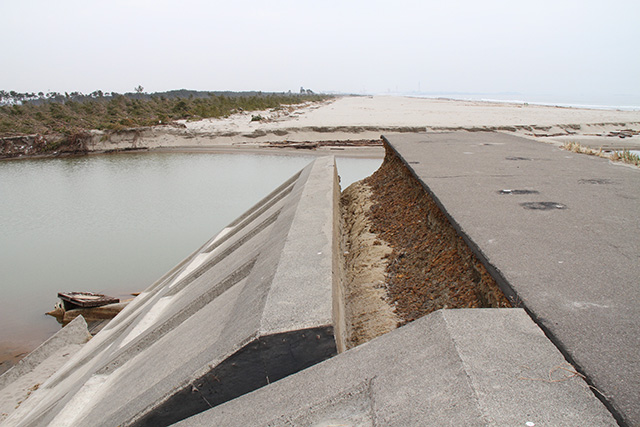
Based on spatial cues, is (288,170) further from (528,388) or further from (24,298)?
(528,388)

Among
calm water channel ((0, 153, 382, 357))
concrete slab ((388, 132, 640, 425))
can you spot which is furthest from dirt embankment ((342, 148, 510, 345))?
calm water channel ((0, 153, 382, 357))

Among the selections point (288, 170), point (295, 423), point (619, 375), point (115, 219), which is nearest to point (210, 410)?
point (295, 423)

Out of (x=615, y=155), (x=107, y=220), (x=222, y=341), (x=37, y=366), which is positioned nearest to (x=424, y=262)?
(x=222, y=341)

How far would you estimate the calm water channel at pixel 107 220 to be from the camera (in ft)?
27.1

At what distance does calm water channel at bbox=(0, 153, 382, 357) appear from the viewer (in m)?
8.27

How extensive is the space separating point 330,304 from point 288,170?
1566 cm

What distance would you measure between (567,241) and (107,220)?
476 inches

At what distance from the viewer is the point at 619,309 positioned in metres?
2.05

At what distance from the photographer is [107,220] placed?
1211cm

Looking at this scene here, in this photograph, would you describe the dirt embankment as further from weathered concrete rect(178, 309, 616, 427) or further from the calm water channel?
the calm water channel

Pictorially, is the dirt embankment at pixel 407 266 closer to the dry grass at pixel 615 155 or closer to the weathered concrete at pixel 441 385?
the weathered concrete at pixel 441 385

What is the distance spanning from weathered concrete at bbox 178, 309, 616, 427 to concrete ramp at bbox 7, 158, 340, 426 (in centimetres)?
18

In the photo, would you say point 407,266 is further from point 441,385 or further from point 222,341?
point 441,385

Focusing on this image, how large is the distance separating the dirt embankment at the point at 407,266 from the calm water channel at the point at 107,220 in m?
5.45
